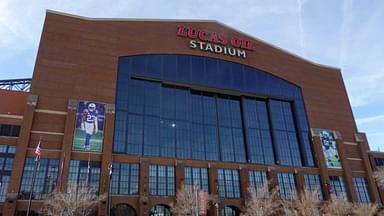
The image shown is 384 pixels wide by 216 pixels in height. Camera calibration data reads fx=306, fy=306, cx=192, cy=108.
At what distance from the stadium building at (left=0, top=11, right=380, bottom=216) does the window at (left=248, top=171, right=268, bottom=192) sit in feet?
0.79

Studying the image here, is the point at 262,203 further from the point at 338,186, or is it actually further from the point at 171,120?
the point at 338,186

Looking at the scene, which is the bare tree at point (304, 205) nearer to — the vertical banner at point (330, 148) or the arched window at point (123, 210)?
the vertical banner at point (330, 148)

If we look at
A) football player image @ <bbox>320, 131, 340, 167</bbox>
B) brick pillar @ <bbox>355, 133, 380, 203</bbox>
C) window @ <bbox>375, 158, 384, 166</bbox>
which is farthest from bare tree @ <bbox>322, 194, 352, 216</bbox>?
window @ <bbox>375, 158, 384, 166</bbox>

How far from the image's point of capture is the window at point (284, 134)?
223ft

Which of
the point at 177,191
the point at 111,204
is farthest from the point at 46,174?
the point at 177,191

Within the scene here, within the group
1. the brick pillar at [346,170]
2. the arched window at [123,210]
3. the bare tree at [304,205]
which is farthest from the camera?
the brick pillar at [346,170]

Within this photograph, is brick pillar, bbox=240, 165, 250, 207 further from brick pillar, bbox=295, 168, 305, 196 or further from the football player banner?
the football player banner

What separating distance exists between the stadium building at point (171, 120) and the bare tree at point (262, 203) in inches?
116

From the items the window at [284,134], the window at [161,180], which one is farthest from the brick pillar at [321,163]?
the window at [161,180]

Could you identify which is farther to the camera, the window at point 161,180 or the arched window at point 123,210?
the window at point 161,180

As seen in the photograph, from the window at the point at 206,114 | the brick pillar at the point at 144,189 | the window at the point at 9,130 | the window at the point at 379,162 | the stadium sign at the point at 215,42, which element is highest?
the stadium sign at the point at 215,42

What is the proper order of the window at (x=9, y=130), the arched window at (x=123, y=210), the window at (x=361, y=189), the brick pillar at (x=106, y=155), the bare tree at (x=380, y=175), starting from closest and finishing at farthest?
the brick pillar at (x=106, y=155), the window at (x=9, y=130), the arched window at (x=123, y=210), the bare tree at (x=380, y=175), the window at (x=361, y=189)

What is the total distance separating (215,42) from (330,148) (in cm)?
3634

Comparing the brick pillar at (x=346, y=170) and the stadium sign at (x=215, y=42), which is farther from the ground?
the stadium sign at (x=215, y=42)
